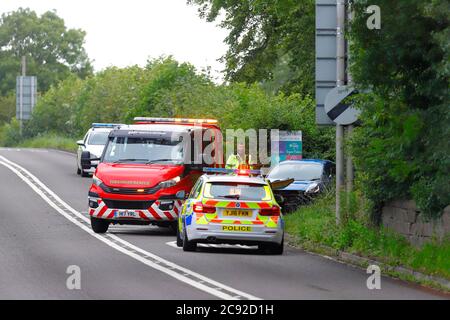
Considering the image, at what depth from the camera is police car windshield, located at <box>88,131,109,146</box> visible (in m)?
48.8

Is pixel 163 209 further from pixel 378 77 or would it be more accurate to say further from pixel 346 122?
pixel 378 77

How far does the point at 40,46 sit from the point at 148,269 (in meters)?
131

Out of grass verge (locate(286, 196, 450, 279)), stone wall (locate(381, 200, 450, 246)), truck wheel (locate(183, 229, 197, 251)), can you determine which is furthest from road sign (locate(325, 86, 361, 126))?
truck wheel (locate(183, 229, 197, 251))

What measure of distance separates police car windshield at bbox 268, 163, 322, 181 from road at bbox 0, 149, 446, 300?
4.10 meters

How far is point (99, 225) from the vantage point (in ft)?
88.4

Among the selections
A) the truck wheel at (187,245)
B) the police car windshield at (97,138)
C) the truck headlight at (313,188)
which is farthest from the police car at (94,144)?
the truck wheel at (187,245)

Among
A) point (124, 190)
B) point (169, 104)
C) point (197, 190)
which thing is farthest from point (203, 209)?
point (169, 104)

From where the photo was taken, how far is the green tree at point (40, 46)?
5709 inches

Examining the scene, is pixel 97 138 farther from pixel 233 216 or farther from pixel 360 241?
pixel 233 216

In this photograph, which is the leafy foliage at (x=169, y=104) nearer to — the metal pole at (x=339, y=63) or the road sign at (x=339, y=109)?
the metal pole at (x=339, y=63)

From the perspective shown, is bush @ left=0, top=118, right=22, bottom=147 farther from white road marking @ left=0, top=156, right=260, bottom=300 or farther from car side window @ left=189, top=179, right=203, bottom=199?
car side window @ left=189, top=179, right=203, bottom=199

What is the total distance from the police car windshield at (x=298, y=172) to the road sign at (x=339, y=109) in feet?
20.8

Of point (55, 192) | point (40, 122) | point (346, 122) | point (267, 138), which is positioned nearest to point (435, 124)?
point (346, 122)

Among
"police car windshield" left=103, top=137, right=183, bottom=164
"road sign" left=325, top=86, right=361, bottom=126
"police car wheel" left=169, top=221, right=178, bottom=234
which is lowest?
"police car wheel" left=169, top=221, right=178, bottom=234
